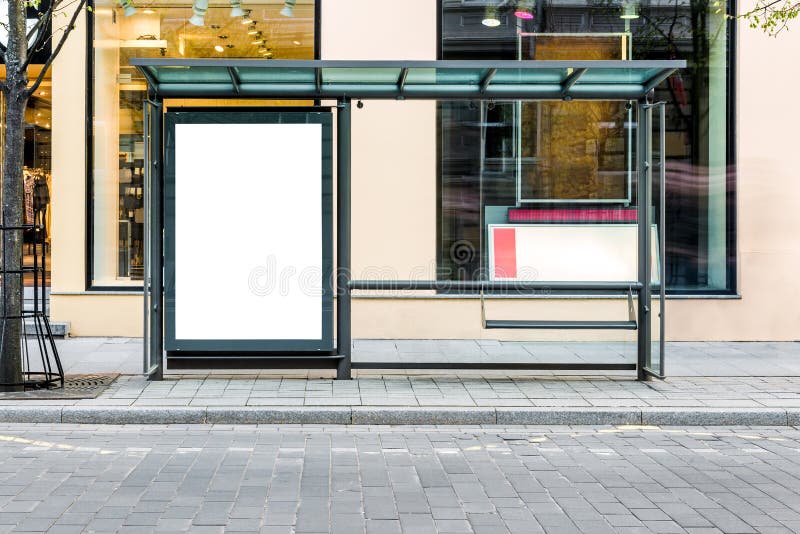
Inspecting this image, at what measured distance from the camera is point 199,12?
12008 mm

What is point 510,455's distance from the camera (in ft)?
20.3

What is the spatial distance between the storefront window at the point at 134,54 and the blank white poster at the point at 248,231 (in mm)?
3695

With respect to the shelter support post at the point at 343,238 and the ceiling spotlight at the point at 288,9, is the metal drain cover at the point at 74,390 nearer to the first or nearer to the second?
the shelter support post at the point at 343,238

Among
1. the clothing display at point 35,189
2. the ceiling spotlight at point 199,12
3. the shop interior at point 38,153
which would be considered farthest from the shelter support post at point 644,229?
the clothing display at point 35,189

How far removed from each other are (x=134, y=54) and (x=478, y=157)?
16.2 ft

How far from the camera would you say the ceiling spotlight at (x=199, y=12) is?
39.3 ft

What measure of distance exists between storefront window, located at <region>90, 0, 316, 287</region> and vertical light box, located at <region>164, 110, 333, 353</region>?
3674mm

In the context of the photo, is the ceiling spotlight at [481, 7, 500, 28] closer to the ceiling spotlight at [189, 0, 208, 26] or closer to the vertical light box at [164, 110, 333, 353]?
the ceiling spotlight at [189, 0, 208, 26]

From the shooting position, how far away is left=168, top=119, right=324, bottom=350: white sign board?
845 cm

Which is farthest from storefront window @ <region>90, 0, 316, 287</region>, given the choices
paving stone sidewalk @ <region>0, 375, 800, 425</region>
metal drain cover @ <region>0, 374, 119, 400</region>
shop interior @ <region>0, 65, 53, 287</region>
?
paving stone sidewalk @ <region>0, 375, 800, 425</region>

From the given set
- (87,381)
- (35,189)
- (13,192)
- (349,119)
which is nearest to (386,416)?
(349,119)

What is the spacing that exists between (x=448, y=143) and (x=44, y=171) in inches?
241

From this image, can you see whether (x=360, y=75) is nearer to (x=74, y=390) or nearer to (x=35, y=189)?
(x=74, y=390)

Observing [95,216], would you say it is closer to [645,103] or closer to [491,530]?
[645,103]
